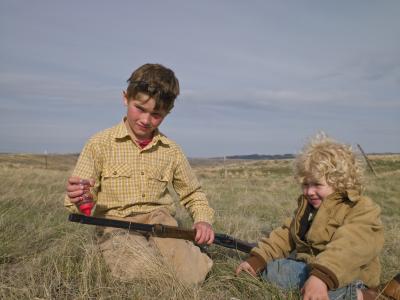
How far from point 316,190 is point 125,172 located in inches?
59.9

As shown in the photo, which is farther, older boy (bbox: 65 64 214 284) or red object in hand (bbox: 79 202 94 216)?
older boy (bbox: 65 64 214 284)

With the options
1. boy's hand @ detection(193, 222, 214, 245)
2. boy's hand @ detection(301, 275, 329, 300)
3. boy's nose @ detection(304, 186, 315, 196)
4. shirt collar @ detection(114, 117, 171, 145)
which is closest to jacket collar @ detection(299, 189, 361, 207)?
boy's nose @ detection(304, 186, 315, 196)

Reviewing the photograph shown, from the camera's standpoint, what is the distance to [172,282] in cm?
260

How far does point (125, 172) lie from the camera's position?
344 cm

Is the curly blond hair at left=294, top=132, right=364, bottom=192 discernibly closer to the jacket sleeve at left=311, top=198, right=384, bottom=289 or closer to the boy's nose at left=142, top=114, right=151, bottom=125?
the jacket sleeve at left=311, top=198, right=384, bottom=289

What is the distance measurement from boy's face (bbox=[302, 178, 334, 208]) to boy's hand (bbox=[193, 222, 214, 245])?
2.63ft

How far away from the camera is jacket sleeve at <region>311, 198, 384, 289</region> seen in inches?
103

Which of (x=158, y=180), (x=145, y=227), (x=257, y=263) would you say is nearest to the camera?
(x=145, y=227)

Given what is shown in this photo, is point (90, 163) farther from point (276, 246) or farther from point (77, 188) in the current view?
point (276, 246)

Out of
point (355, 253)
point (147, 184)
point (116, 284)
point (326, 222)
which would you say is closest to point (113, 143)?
point (147, 184)

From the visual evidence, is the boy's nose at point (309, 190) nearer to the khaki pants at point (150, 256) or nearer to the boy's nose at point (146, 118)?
the khaki pants at point (150, 256)

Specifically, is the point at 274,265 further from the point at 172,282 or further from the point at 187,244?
the point at 172,282

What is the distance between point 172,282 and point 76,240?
3.55ft

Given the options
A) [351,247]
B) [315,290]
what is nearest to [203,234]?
[315,290]
